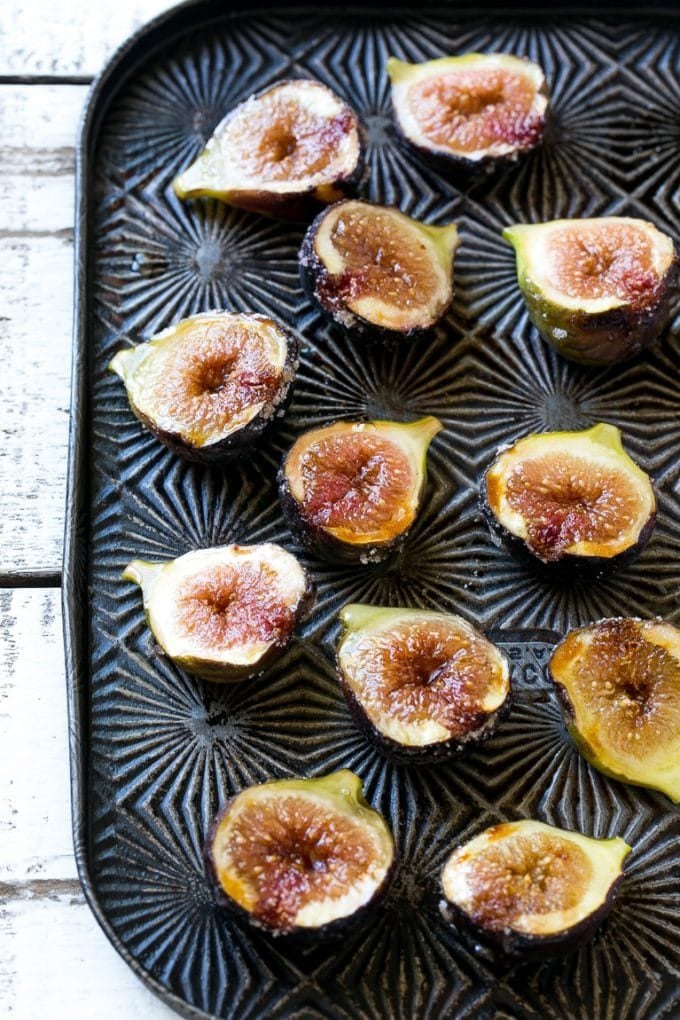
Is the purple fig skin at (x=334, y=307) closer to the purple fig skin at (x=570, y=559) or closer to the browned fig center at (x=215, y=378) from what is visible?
the browned fig center at (x=215, y=378)

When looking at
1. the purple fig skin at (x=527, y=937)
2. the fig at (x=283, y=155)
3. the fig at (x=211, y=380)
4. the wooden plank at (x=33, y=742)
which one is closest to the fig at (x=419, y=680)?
the purple fig skin at (x=527, y=937)

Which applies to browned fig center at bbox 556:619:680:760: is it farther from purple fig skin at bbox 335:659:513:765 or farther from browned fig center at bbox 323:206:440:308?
browned fig center at bbox 323:206:440:308

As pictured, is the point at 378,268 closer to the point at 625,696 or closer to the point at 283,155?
the point at 283,155

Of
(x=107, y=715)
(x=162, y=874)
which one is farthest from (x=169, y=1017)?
(x=107, y=715)

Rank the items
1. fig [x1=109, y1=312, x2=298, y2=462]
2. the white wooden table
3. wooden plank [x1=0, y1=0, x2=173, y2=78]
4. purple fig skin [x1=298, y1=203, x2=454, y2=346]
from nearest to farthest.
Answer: the white wooden table
fig [x1=109, y1=312, x2=298, y2=462]
purple fig skin [x1=298, y1=203, x2=454, y2=346]
wooden plank [x1=0, y1=0, x2=173, y2=78]

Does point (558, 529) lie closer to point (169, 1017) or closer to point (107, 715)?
point (107, 715)

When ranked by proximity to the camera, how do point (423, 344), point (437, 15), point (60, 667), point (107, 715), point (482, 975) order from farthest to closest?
point (437, 15)
point (423, 344)
point (60, 667)
point (107, 715)
point (482, 975)

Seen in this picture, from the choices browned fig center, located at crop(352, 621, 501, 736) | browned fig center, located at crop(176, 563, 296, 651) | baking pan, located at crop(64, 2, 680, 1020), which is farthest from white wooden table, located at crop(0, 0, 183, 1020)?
browned fig center, located at crop(352, 621, 501, 736)
